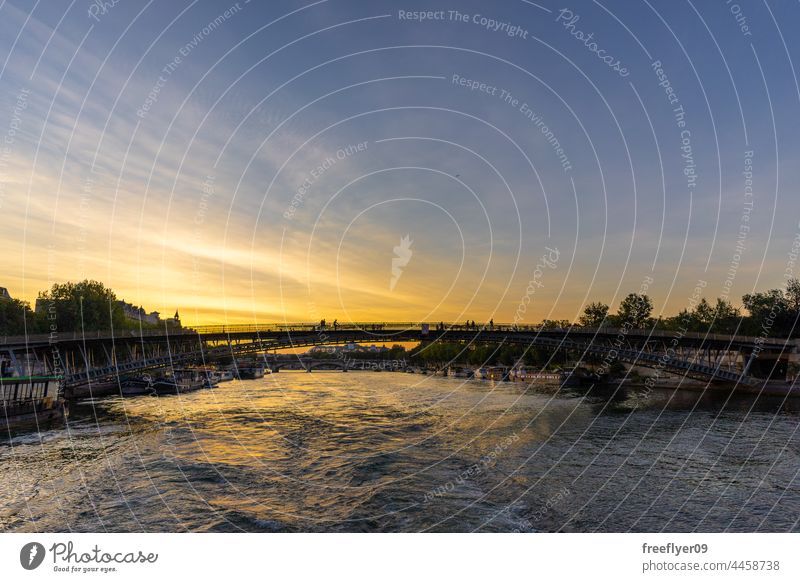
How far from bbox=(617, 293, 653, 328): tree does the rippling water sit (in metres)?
64.8

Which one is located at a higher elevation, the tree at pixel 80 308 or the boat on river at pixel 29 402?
the tree at pixel 80 308

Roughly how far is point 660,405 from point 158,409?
185 feet

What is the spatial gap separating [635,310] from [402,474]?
324 feet

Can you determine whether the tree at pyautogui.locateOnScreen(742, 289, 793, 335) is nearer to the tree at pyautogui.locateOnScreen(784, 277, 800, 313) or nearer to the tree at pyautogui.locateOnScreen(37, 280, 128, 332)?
the tree at pyautogui.locateOnScreen(784, 277, 800, 313)

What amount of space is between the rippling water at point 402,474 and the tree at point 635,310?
213 ft

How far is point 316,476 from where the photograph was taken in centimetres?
2155

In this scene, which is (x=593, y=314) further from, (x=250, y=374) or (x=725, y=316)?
(x=250, y=374)

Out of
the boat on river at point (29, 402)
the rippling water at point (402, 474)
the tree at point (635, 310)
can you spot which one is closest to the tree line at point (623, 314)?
the tree at point (635, 310)

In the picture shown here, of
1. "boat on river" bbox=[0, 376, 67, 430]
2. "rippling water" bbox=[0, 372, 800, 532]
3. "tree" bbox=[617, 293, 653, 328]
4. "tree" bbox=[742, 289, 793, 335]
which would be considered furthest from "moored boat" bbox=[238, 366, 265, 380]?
"tree" bbox=[742, 289, 793, 335]
